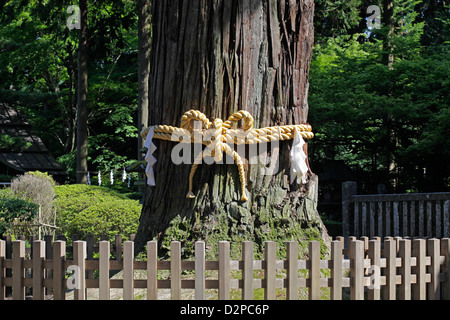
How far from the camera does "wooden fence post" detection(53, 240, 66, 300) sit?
377 centimetres

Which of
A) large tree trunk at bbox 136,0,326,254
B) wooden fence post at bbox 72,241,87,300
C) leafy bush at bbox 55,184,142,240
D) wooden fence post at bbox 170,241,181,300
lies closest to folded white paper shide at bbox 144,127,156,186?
large tree trunk at bbox 136,0,326,254

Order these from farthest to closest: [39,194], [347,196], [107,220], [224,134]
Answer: [39,194] → [107,220] → [347,196] → [224,134]

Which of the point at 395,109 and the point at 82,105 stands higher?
the point at 82,105

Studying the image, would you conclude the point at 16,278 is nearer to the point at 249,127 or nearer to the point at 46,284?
the point at 46,284

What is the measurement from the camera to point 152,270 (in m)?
3.64

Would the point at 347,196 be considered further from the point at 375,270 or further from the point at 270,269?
the point at 270,269

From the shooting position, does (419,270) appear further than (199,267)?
Yes

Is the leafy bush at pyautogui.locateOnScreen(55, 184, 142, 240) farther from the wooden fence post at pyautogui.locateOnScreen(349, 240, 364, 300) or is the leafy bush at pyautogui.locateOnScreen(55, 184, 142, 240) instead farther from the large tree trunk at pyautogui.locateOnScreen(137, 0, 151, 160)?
the wooden fence post at pyautogui.locateOnScreen(349, 240, 364, 300)

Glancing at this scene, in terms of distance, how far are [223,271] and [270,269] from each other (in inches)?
12.3

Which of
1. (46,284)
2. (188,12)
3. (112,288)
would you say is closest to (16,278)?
(46,284)

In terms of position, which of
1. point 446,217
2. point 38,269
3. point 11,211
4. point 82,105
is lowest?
point 11,211

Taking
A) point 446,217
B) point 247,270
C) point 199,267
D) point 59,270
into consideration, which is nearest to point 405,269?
point 247,270

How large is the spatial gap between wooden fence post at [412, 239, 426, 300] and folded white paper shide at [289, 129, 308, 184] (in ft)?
3.39
